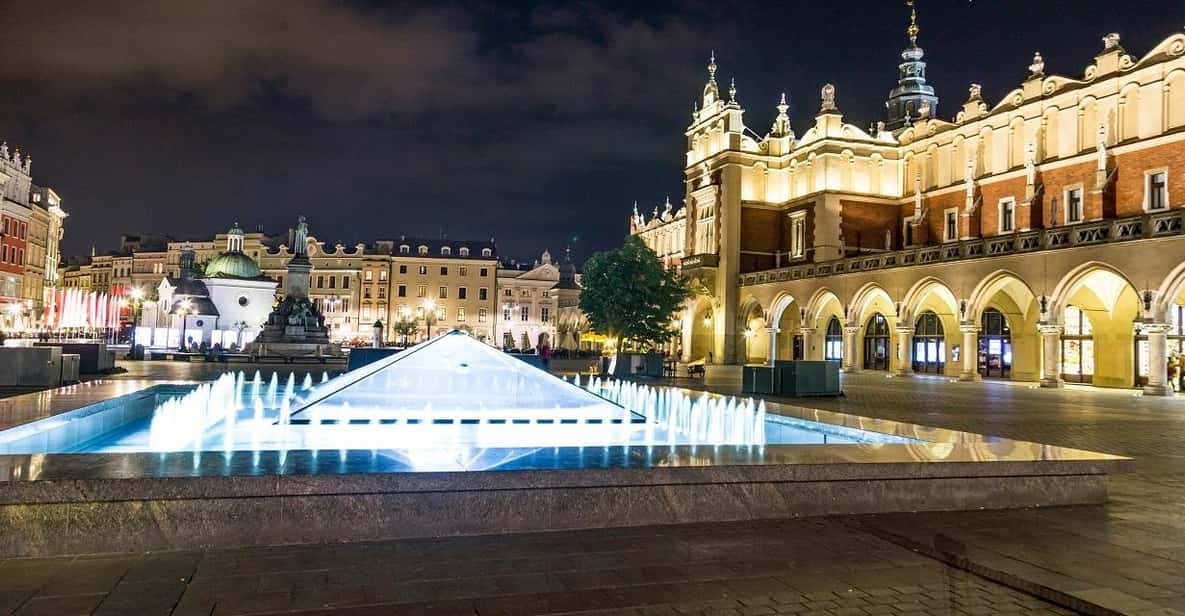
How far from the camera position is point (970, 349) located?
109ft

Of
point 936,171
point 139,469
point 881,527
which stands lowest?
point 881,527

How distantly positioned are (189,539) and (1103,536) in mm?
6672

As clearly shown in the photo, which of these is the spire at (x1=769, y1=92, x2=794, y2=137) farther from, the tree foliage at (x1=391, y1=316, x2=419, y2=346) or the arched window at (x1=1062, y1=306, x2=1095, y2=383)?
the tree foliage at (x1=391, y1=316, x2=419, y2=346)

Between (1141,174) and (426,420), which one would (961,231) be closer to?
(1141,174)

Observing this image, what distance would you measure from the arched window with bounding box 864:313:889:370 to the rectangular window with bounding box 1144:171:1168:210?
1338 centimetres

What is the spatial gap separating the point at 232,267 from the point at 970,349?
53.4 m

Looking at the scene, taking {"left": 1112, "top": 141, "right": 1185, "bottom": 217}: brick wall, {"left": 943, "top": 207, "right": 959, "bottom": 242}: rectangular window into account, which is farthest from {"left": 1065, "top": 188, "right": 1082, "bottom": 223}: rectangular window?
{"left": 943, "top": 207, "right": 959, "bottom": 242}: rectangular window

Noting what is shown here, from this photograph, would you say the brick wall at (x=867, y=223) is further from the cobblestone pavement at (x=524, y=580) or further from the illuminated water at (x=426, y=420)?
the cobblestone pavement at (x=524, y=580)

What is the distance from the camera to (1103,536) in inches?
236

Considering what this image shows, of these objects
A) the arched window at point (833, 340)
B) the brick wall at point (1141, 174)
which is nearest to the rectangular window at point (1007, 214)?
the brick wall at point (1141, 174)

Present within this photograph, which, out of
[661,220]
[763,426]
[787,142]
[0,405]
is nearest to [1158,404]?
[763,426]

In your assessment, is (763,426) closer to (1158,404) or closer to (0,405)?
(0,405)

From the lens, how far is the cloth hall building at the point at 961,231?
29.3 metres

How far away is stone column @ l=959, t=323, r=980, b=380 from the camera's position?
3309 cm
